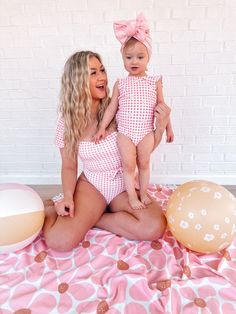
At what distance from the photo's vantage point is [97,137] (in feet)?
4.45

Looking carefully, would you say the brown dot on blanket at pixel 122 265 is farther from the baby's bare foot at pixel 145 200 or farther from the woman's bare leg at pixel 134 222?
the baby's bare foot at pixel 145 200

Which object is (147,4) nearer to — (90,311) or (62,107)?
(62,107)

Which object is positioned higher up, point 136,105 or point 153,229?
point 136,105

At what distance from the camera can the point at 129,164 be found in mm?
1349

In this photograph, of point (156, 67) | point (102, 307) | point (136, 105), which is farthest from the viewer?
point (156, 67)

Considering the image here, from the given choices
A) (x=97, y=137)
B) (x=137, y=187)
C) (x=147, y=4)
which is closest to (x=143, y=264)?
(x=137, y=187)

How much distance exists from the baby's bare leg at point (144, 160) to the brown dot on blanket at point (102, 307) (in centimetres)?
50

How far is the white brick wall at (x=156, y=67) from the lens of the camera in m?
1.79

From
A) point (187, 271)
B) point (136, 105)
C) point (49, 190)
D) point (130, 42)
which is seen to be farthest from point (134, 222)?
point (49, 190)

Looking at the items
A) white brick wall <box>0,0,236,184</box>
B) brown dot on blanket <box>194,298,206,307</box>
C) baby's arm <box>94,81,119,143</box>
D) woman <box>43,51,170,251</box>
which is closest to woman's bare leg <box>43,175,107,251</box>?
woman <box>43,51,170,251</box>

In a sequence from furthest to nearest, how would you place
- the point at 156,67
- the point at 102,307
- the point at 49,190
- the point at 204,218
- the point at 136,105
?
the point at 49,190 → the point at 156,67 → the point at 136,105 → the point at 204,218 → the point at 102,307

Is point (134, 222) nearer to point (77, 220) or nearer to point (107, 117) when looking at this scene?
point (77, 220)

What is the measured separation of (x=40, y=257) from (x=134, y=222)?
0.43 metres

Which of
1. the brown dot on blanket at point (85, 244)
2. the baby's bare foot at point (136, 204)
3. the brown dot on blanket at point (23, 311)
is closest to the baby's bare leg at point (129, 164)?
the baby's bare foot at point (136, 204)
